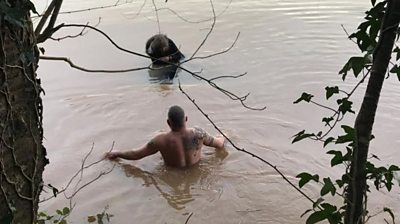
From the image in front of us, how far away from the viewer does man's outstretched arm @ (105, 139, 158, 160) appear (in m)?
5.39

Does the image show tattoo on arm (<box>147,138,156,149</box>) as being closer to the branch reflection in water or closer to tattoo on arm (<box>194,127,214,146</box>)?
the branch reflection in water

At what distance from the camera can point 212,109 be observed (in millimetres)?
→ 6930

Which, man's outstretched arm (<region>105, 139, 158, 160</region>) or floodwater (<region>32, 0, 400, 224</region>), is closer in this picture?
floodwater (<region>32, 0, 400, 224</region>)

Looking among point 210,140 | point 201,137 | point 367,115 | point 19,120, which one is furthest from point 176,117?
point 367,115

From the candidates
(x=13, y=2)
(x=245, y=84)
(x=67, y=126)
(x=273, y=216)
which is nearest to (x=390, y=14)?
(x=13, y=2)

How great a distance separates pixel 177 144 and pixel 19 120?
2.94 m

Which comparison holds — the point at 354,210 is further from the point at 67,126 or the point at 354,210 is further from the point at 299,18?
the point at 299,18

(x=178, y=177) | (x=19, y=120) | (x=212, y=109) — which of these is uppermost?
(x=19, y=120)

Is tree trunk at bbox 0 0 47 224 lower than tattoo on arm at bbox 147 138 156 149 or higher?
higher

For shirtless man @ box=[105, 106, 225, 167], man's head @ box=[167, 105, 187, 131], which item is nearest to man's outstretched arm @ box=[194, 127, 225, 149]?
shirtless man @ box=[105, 106, 225, 167]

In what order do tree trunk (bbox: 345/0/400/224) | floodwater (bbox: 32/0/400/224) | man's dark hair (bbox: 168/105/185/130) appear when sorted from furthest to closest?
man's dark hair (bbox: 168/105/185/130) < floodwater (bbox: 32/0/400/224) < tree trunk (bbox: 345/0/400/224)

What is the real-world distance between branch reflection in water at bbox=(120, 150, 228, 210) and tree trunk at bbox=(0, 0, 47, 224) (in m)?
2.60

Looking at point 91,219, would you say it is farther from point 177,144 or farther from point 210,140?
point 210,140

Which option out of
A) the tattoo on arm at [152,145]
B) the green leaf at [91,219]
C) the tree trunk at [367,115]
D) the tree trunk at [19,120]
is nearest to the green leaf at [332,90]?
the tree trunk at [367,115]
